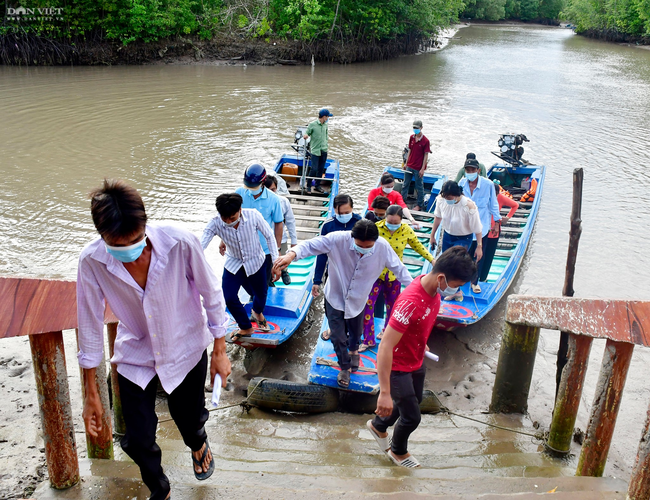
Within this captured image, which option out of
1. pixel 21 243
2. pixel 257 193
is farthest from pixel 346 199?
pixel 21 243

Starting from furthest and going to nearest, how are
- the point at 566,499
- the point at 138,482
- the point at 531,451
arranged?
the point at 531,451 → the point at 138,482 → the point at 566,499

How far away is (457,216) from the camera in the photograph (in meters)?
6.27

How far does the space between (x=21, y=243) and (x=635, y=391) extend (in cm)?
964

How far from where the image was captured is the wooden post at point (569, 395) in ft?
12.2

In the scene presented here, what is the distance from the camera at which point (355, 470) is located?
3.43m

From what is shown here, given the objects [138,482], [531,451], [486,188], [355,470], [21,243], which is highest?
[486,188]

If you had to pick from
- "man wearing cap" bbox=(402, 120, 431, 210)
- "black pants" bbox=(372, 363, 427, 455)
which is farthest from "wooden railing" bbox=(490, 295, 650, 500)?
"man wearing cap" bbox=(402, 120, 431, 210)

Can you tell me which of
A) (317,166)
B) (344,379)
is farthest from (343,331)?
(317,166)

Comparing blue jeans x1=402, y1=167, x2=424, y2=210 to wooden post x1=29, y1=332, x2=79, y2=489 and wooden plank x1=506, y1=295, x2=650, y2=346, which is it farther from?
wooden post x1=29, y1=332, x2=79, y2=489

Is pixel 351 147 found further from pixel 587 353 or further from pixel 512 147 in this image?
pixel 587 353

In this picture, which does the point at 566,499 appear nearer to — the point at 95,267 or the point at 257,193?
the point at 95,267

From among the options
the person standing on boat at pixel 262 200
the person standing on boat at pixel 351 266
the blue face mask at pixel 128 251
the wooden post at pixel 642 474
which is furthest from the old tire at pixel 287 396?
the blue face mask at pixel 128 251

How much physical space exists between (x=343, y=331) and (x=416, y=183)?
6.12 metres

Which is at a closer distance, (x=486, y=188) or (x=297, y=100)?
(x=486, y=188)
